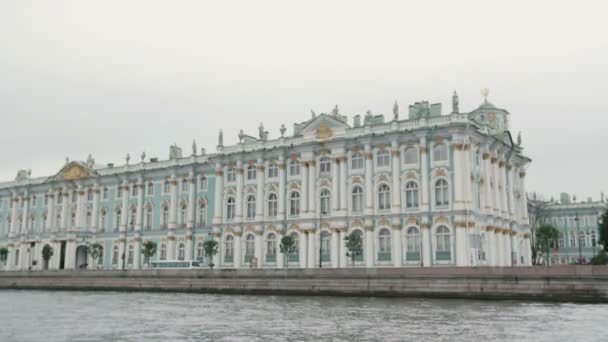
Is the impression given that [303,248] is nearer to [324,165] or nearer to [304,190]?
[304,190]

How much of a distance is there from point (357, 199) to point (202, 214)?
19.9 metres

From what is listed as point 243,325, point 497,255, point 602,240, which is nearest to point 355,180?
point 497,255

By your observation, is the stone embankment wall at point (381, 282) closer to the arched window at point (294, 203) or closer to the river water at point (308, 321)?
the river water at point (308, 321)

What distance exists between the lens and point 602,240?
225 feet

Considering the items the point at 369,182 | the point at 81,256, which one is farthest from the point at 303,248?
the point at 81,256

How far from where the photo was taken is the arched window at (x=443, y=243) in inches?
2149

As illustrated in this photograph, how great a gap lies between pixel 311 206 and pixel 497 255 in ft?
57.5

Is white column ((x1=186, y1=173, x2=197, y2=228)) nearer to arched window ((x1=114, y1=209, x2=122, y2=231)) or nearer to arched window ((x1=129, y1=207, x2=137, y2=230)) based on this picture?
arched window ((x1=129, y1=207, x2=137, y2=230))

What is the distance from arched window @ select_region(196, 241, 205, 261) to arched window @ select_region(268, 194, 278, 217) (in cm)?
970

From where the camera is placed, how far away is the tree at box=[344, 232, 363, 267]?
5603 centimetres

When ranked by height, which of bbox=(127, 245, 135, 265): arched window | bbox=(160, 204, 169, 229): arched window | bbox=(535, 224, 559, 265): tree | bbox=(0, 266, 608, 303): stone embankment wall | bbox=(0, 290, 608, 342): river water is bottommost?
bbox=(0, 290, 608, 342): river water

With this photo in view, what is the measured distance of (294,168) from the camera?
64938 mm

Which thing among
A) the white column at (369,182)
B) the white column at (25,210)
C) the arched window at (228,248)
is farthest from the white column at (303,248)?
the white column at (25,210)

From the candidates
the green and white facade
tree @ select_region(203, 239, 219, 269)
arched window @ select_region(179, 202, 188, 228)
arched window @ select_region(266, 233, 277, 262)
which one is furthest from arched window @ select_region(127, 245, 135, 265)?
the green and white facade
